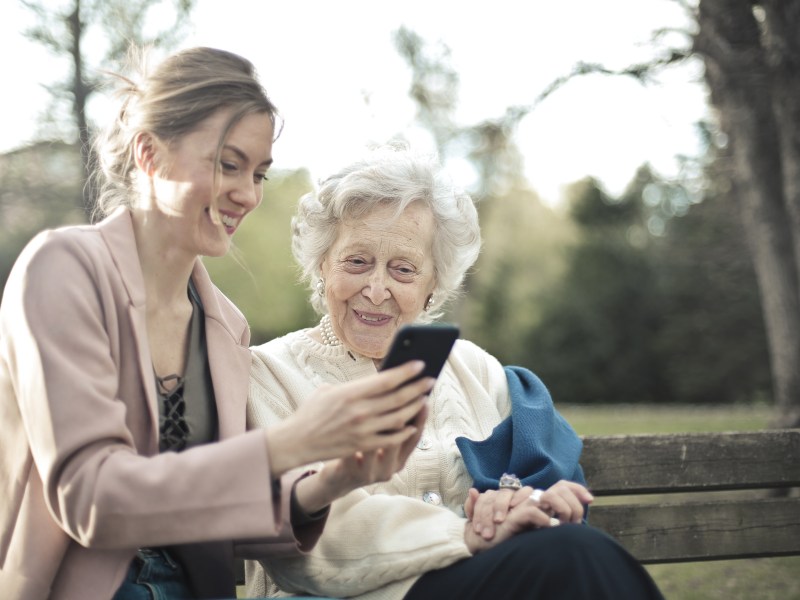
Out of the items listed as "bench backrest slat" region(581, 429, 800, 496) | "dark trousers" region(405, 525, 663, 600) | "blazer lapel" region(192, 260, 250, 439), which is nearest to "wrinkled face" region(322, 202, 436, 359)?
"blazer lapel" region(192, 260, 250, 439)

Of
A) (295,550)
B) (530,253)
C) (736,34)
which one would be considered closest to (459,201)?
(295,550)

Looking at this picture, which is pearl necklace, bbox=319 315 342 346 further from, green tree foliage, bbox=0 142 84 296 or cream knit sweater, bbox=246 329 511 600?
green tree foliage, bbox=0 142 84 296

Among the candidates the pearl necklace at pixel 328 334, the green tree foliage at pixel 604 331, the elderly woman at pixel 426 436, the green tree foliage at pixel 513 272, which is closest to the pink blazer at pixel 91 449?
the elderly woman at pixel 426 436

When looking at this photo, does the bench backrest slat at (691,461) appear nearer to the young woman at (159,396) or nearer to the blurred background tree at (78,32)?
the young woman at (159,396)

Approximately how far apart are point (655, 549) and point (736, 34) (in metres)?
5.34

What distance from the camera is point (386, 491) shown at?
2.99m

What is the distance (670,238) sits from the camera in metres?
26.7

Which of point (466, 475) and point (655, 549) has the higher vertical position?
point (466, 475)

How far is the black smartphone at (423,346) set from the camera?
212 cm

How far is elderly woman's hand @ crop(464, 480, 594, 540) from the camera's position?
265 cm

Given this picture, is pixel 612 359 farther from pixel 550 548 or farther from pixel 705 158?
pixel 550 548

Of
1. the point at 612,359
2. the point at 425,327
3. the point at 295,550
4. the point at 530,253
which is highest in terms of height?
the point at 425,327

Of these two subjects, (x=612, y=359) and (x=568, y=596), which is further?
(x=612, y=359)

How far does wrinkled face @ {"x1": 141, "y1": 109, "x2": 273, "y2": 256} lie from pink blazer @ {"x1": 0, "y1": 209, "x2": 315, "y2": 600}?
0.15 meters
